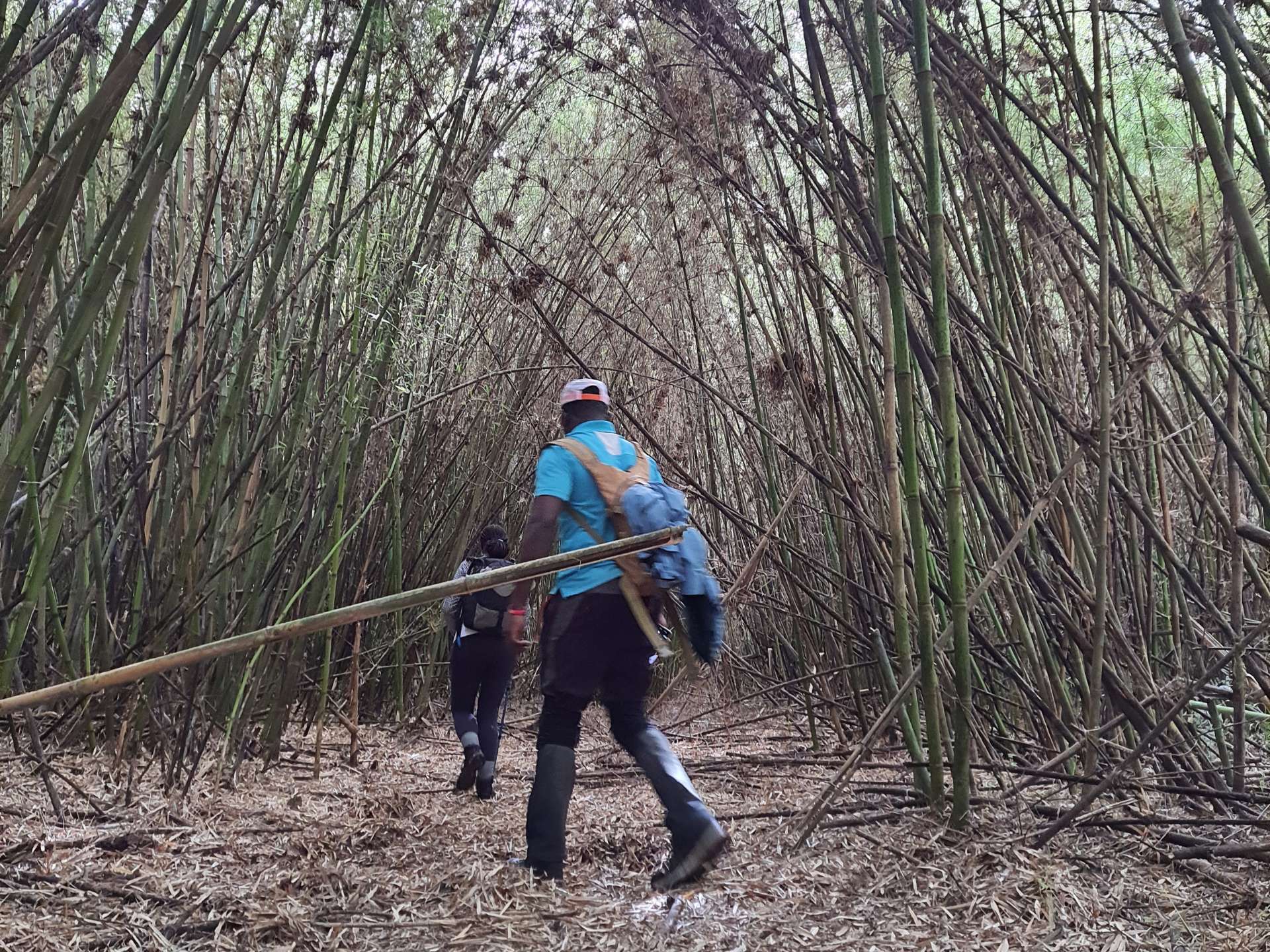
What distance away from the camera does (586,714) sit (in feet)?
18.1

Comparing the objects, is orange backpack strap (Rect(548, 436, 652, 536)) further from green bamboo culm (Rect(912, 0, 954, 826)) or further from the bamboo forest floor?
the bamboo forest floor

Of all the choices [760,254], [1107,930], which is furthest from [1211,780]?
[760,254]

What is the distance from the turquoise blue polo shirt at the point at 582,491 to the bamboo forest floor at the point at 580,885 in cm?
59

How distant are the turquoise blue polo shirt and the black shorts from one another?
27 mm

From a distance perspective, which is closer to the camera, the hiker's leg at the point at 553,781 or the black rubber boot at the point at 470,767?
the hiker's leg at the point at 553,781

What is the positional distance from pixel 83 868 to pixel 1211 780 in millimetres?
2291

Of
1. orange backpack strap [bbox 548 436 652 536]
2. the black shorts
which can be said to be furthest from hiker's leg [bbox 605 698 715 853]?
orange backpack strap [bbox 548 436 652 536]

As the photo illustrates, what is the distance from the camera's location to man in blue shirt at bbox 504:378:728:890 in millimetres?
1989

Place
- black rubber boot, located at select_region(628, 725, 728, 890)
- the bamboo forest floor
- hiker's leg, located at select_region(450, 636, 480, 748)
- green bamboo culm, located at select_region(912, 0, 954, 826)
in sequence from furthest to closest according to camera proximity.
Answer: hiker's leg, located at select_region(450, 636, 480, 748) → black rubber boot, located at select_region(628, 725, 728, 890) → green bamboo culm, located at select_region(912, 0, 954, 826) → the bamboo forest floor

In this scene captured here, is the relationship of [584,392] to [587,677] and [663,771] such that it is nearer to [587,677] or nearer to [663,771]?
[587,677]

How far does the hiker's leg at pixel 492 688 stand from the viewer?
3270mm

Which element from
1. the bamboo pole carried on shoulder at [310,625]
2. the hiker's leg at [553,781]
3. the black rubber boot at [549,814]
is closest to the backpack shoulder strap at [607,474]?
the hiker's leg at [553,781]

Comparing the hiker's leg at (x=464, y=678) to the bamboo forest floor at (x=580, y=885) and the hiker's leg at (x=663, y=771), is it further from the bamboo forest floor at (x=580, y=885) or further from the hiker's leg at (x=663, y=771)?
the hiker's leg at (x=663, y=771)

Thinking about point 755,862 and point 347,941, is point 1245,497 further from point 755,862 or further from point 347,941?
point 347,941
